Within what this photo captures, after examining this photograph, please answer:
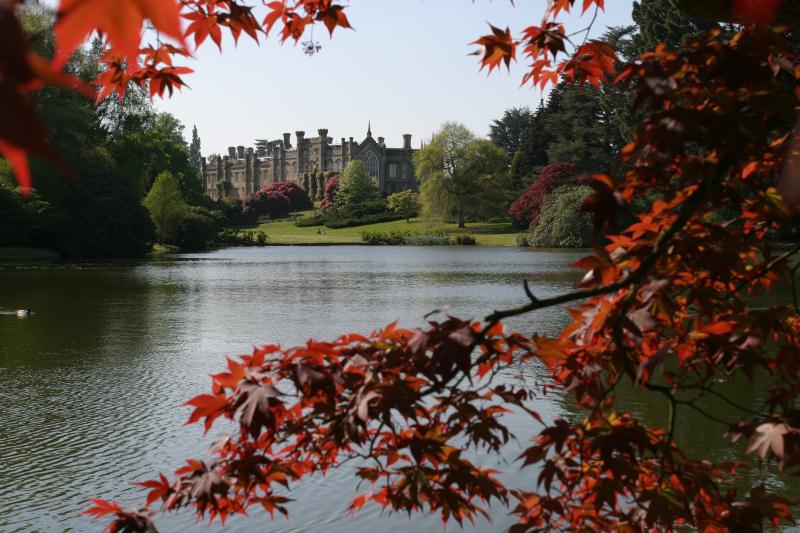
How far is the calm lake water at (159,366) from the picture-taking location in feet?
19.6

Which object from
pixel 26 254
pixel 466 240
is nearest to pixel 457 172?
pixel 466 240

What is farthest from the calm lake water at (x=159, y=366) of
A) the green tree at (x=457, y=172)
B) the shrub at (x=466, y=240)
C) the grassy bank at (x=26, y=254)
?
the green tree at (x=457, y=172)

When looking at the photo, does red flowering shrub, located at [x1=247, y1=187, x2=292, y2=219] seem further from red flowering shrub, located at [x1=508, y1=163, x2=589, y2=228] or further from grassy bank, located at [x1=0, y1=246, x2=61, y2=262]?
grassy bank, located at [x1=0, y1=246, x2=61, y2=262]

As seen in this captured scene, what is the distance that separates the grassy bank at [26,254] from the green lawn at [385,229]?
26.1 m

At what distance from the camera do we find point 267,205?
97875 mm

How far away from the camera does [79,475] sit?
651 cm

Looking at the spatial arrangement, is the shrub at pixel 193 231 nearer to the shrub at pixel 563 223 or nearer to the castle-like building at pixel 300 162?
the shrub at pixel 563 223

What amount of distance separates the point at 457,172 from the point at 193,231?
24064 millimetres

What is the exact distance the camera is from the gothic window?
114m

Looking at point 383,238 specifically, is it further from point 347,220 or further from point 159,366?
point 159,366

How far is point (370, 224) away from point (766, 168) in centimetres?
7817

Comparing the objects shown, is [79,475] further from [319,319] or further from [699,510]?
[319,319]


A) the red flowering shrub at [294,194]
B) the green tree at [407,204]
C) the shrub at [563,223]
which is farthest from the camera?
the red flowering shrub at [294,194]

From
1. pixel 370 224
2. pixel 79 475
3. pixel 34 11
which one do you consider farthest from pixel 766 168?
pixel 370 224
